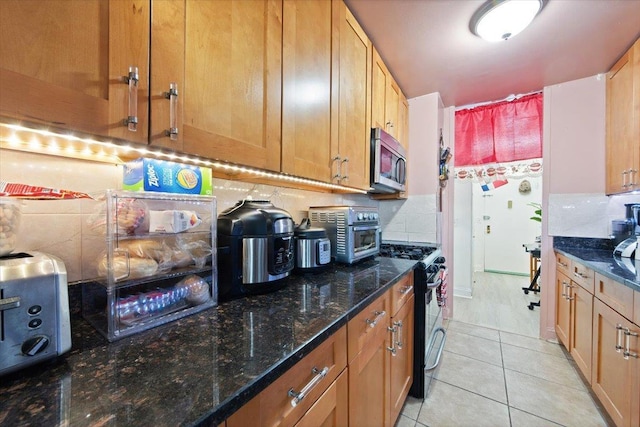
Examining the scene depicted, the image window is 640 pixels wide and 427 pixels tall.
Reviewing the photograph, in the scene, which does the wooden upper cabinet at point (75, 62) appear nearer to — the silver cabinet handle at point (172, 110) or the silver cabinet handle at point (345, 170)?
the silver cabinet handle at point (172, 110)

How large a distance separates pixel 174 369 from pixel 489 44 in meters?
2.25

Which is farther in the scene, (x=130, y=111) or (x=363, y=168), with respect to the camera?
(x=363, y=168)

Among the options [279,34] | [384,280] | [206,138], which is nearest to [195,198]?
[206,138]

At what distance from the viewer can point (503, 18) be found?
53.6 inches

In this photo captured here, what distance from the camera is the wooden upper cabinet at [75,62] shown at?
46cm

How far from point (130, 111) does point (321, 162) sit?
79 centimetres

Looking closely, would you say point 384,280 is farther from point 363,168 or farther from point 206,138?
point 206,138

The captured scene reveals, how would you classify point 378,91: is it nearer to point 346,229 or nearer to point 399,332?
point 346,229

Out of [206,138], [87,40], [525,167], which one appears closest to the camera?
[87,40]

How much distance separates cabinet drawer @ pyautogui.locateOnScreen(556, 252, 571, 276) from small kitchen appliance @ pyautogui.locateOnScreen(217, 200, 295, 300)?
2260 mm

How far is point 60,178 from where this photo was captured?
737mm

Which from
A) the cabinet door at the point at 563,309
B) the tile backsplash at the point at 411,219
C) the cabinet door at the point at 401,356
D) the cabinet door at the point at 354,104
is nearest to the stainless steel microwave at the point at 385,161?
the cabinet door at the point at 354,104

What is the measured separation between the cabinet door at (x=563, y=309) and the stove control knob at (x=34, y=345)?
2827 mm

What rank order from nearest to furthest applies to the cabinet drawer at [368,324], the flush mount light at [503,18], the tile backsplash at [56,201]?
the tile backsplash at [56,201] → the cabinet drawer at [368,324] → the flush mount light at [503,18]
